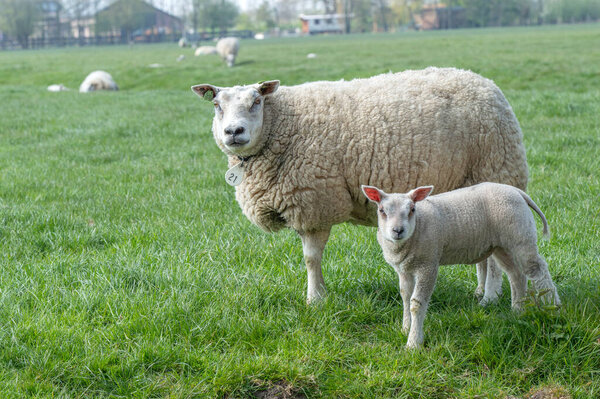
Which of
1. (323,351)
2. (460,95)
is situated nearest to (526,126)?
(460,95)

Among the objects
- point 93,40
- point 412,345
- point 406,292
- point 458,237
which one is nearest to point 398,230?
point 458,237

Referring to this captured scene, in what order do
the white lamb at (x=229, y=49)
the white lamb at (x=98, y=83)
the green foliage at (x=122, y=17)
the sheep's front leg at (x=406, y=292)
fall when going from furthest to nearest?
the green foliage at (x=122, y=17)
the white lamb at (x=229, y=49)
the white lamb at (x=98, y=83)
the sheep's front leg at (x=406, y=292)

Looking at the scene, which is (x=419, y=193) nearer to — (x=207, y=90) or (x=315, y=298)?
(x=315, y=298)

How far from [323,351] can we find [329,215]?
0.98 meters

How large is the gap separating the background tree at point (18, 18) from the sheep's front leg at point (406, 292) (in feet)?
306

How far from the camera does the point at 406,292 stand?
3.37 meters

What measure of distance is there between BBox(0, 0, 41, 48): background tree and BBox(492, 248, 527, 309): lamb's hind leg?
9340 cm

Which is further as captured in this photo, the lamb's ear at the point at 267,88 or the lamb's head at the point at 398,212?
the lamb's ear at the point at 267,88

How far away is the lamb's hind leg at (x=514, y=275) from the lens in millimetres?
3422

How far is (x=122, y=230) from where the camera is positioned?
212 inches

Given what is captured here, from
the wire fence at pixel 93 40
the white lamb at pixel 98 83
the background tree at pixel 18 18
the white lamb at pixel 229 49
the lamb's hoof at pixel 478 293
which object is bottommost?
the lamb's hoof at pixel 478 293

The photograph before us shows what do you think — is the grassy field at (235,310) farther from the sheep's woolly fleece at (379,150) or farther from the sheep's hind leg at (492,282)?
the sheep's woolly fleece at (379,150)

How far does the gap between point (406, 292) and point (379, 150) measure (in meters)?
0.99

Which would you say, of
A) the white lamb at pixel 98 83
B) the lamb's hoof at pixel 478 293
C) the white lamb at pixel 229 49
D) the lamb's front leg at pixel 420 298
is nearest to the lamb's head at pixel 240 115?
the lamb's front leg at pixel 420 298
